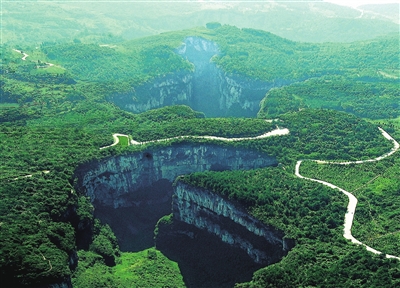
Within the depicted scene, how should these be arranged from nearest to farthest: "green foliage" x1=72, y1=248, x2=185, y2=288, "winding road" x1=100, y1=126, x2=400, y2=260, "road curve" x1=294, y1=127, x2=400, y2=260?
"road curve" x1=294, y1=127, x2=400, y2=260, "winding road" x1=100, y1=126, x2=400, y2=260, "green foliage" x1=72, y1=248, x2=185, y2=288

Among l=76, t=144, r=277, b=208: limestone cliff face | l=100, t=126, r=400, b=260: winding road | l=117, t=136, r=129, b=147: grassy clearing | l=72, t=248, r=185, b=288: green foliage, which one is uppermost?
l=100, t=126, r=400, b=260: winding road

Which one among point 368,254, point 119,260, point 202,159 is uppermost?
point 368,254

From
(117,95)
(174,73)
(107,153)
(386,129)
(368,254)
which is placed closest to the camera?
(368,254)

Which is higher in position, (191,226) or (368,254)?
(368,254)

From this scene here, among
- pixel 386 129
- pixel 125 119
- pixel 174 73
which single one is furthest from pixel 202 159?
pixel 174 73

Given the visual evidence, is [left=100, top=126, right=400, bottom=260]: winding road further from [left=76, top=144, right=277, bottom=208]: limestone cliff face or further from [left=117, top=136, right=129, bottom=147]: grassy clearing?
[left=76, top=144, right=277, bottom=208]: limestone cliff face

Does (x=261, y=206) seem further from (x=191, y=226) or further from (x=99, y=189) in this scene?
(x=99, y=189)

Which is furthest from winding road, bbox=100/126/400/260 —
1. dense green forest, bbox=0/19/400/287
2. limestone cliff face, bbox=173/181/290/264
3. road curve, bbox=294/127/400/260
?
limestone cliff face, bbox=173/181/290/264
